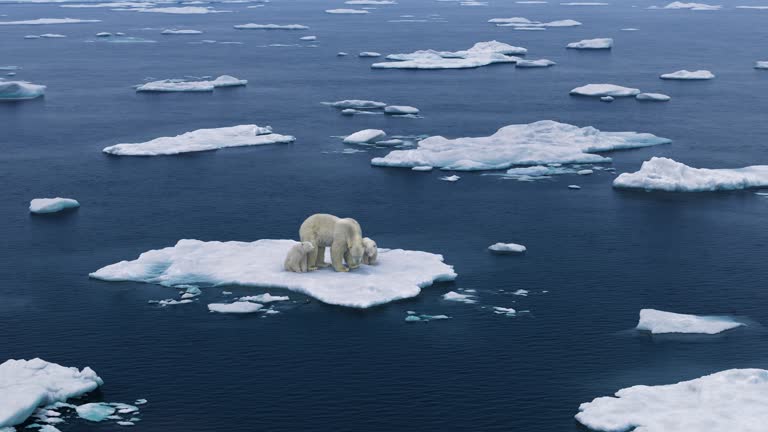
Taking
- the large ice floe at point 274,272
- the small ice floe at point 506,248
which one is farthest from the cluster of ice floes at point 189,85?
the small ice floe at point 506,248

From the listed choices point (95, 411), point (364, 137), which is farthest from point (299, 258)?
point (364, 137)

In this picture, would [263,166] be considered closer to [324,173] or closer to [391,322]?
[324,173]

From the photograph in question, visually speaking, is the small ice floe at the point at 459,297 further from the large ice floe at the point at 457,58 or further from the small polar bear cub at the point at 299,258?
the large ice floe at the point at 457,58

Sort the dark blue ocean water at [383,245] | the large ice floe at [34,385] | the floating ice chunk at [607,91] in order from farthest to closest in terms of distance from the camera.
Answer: the floating ice chunk at [607,91] → the dark blue ocean water at [383,245] → the large ice floe at [34,385]

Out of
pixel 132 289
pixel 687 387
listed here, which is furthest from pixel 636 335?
pixel 132 289

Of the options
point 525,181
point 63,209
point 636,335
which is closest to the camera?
point 636,335

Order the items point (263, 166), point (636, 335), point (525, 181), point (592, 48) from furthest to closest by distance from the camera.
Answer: point (592, 48) → point (263, 166) → point (525, 181) → point (636, 335)

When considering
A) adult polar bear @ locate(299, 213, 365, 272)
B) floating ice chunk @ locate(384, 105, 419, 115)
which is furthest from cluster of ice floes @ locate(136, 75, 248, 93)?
adult polar bear @ locate(299, 213, 365, 272)
